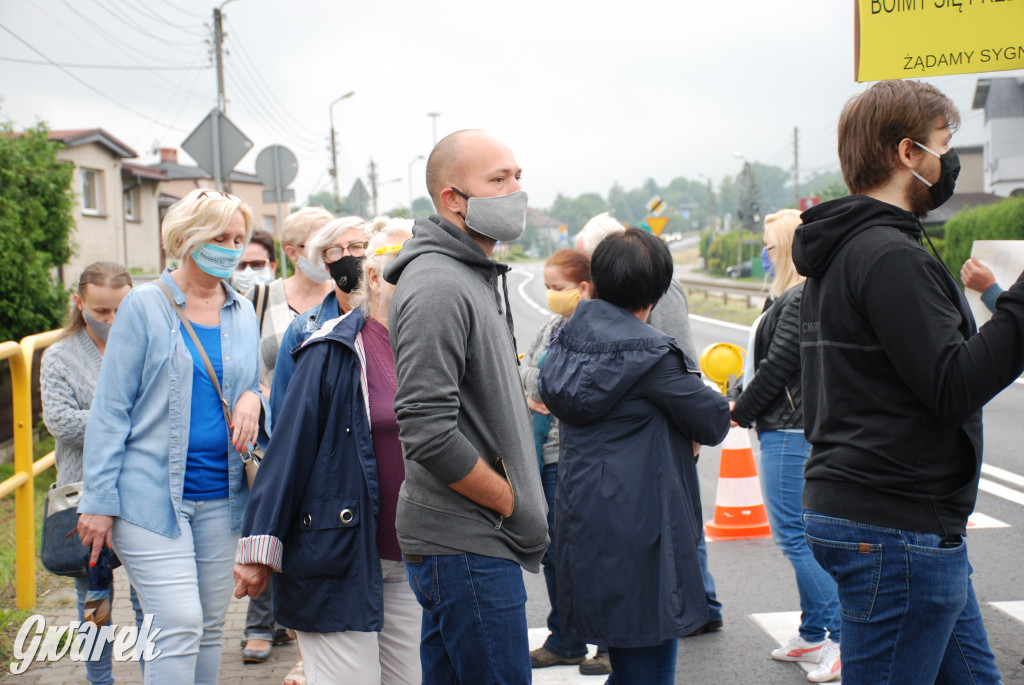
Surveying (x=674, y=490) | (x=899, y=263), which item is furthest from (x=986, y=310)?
(x=674, y=490)

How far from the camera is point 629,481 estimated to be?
3.13m

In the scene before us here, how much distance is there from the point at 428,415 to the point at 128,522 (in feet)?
4.87

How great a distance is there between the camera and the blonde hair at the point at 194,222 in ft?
11.6

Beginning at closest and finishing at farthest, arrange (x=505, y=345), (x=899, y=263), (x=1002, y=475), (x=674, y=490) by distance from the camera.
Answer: (x=899, y=263) < (x=505, y=345) < (x=674, y=490) < (x=1002, y=475)

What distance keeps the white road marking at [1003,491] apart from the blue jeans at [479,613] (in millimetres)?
6128

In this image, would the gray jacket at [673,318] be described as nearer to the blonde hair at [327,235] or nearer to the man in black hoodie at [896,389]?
the blonde hair at [327,235]

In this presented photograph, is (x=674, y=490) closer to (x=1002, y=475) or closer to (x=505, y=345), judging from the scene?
(x=505, y=345)

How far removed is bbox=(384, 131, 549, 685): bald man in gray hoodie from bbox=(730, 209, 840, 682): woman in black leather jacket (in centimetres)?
187

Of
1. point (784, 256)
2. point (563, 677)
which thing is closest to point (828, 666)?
point (563, 677)

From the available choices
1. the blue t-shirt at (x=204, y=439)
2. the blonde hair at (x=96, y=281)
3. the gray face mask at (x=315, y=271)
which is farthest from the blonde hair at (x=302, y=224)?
the blue t-shirt at (x=204, y=439)

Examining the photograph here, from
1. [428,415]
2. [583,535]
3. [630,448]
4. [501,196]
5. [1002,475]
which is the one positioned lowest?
[1002,475]

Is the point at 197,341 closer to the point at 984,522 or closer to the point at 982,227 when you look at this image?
the point at 984,522

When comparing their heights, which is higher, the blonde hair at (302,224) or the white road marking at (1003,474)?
the blonde hair at (302,224)

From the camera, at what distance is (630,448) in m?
3.17
